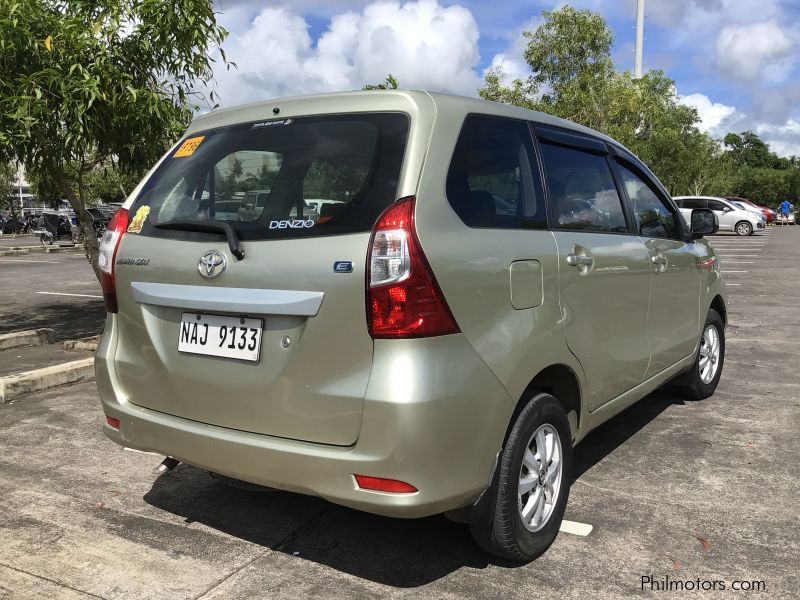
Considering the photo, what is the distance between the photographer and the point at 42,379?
5512 millimetres

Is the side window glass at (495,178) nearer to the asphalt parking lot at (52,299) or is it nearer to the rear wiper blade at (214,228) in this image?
the rear wiper blade at (214,228)

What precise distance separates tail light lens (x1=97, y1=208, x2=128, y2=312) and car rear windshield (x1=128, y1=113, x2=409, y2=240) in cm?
7

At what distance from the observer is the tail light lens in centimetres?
304

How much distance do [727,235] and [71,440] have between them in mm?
31896

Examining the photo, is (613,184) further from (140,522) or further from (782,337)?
(782,337)

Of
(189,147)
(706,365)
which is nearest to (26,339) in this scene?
(189,147)

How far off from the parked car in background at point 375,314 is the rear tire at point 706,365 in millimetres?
1997

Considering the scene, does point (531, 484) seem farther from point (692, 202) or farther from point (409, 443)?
point (692, 202)

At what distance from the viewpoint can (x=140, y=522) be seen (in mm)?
3320

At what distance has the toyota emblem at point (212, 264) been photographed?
104 inches

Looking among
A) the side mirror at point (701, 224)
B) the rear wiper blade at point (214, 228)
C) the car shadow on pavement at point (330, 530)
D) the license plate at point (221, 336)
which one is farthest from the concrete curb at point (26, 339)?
the side mirror at point (701, 224)

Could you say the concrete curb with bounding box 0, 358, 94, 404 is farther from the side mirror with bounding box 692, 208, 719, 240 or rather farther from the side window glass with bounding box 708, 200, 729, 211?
the side window glass with bounding box 708, 200, 729, 211

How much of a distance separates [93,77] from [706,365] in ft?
17.3

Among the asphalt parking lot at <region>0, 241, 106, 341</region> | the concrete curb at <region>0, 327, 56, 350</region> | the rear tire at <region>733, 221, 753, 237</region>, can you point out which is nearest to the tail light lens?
the concrete curb at <region>0, 327, 56, 350</region>
